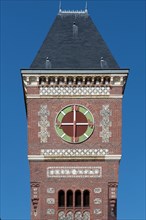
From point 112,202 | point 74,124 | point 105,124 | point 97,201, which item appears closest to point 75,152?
point 74,124

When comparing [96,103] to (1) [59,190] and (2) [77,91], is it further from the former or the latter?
(1) [59,190]

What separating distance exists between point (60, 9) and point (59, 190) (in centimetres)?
1304

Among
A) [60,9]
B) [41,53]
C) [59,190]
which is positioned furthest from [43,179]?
[60,9]

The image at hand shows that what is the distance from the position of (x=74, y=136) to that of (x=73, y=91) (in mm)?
2611

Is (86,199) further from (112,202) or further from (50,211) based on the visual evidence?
(50,211)

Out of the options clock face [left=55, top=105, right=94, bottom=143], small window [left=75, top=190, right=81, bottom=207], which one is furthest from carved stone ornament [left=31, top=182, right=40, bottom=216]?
clock face [left=55, top=105, right=94, bottom=143]

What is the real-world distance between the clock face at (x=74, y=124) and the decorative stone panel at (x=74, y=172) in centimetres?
163

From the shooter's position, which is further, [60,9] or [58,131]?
[60,9]

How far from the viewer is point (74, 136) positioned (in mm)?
53781

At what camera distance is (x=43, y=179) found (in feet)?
174

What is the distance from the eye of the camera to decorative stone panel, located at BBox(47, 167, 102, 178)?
53197 millimetres

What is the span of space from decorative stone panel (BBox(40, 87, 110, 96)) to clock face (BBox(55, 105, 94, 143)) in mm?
804

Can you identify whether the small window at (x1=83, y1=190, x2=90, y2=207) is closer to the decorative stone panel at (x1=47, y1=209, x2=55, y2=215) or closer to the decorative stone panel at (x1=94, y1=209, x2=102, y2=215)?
the decorative stone panel at (x1=94, y1=209, x2=102, y2=215)

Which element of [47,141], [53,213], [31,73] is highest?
[31,73]
